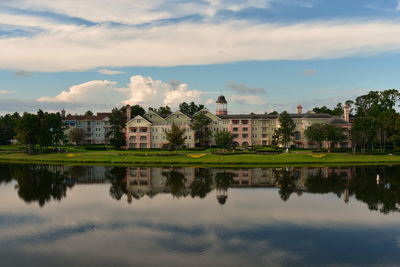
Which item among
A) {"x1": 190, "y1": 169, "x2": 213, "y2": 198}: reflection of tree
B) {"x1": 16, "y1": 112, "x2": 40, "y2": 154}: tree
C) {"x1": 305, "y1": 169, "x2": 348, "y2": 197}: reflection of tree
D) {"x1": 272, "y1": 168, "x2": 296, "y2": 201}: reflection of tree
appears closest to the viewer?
{"x1": 272, "y1": 168, "x2": 296, "y2": 201}: reflection of tree

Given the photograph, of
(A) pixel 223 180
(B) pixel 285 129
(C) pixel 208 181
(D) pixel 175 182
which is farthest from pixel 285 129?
(D) pixel 175 182

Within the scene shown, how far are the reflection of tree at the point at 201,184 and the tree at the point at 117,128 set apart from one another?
4659 centimetres

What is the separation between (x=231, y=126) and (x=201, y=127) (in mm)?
11269

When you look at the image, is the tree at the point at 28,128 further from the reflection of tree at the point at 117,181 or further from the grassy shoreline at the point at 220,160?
the reflection of tree at the point at 117,181

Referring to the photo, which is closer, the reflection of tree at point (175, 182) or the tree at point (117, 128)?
the reflection of tree at point (175, 182)

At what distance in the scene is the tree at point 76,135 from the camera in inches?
4914

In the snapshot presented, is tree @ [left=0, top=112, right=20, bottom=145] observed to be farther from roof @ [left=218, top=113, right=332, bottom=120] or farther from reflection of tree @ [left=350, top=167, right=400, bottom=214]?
reflection of tree @ [left=350, top=167, right=400, bottom=214]

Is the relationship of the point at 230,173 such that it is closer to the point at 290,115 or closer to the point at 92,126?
the point at 290,115

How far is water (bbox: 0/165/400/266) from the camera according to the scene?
24.0 m

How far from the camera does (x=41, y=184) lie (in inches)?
2088

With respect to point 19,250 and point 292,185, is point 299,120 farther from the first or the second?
point 19,250

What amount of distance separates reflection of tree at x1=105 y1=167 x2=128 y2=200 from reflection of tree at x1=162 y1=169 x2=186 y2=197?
5906 mm

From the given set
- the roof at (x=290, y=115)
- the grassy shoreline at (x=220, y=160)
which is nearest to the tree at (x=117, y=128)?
the grassy shoreline at (x=220, y=160)

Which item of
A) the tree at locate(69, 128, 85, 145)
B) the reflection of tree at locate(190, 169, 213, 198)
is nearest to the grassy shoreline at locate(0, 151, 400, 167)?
the reflection of tree at locate(190, 169, 213, 198)
